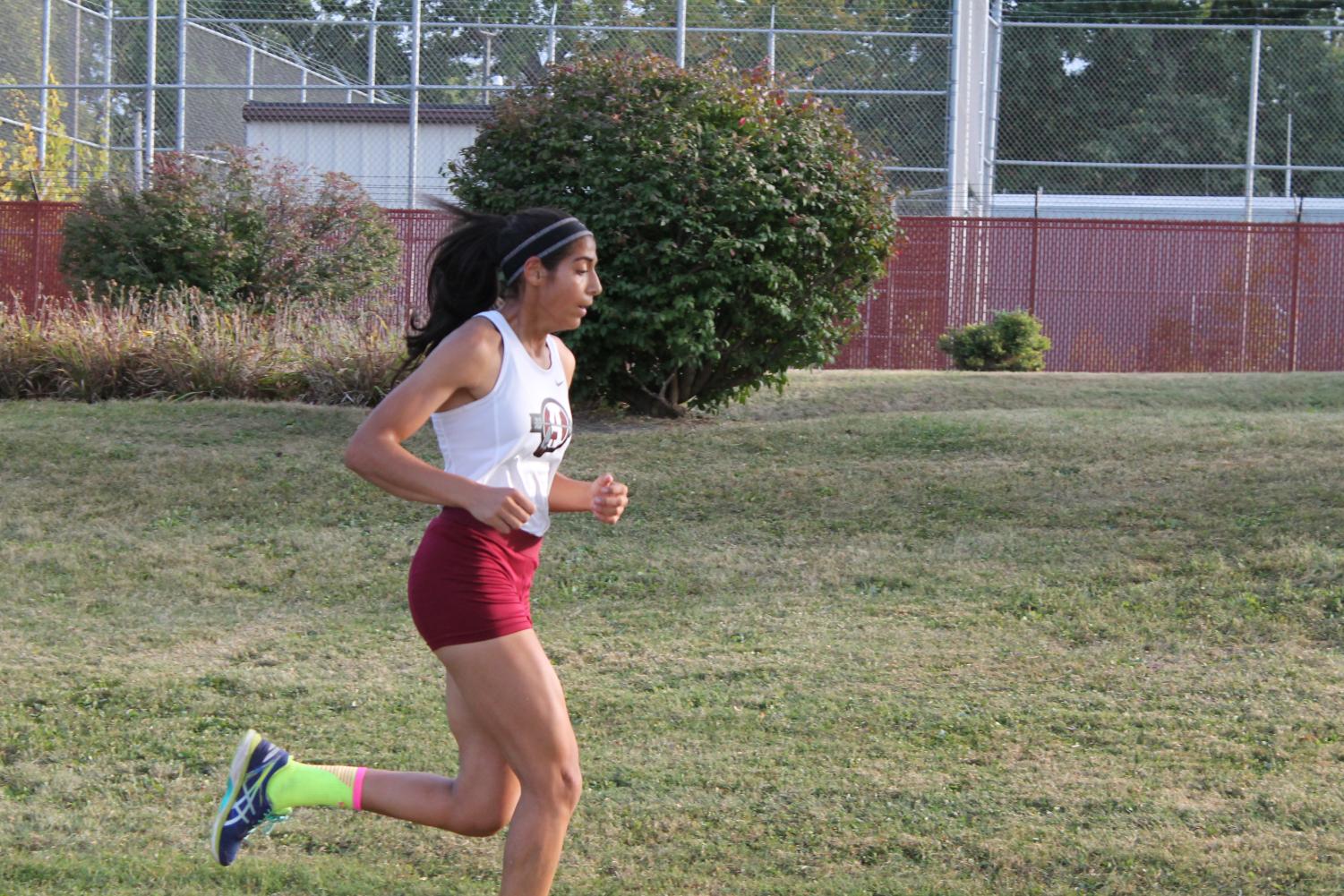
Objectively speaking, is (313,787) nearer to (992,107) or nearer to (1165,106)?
(992,107)

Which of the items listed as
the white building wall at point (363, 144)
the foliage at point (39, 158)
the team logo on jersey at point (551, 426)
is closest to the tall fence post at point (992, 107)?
the white building wall at point (363, 144)

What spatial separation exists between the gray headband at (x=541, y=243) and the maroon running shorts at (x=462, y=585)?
2.09ft

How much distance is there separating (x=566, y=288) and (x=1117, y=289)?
17084 mm

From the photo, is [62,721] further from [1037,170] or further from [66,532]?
[1037,170]

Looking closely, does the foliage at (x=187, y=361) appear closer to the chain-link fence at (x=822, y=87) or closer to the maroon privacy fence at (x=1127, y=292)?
the chain-link fence at (x=822, y=87)

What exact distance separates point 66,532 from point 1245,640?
635 cm

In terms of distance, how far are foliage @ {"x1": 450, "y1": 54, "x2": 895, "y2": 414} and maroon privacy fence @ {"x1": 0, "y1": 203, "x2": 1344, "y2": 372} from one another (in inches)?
313

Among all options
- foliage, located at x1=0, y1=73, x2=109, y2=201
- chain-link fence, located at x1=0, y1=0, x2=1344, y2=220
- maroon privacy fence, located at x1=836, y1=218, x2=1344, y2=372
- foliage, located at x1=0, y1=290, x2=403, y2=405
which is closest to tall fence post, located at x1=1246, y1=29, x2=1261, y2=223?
chain-link fence, located at x1=0, y1=0, x2=1344, y2=220

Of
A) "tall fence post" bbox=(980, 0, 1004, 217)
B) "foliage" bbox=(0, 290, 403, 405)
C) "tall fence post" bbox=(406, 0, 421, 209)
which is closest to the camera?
"foliage" bbox=(0, 290, 403, 405)

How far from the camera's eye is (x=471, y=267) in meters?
3.69

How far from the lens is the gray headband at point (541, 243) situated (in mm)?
3570

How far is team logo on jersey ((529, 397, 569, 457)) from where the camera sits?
11.3 feet

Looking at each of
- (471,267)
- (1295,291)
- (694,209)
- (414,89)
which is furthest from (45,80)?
(471,267)

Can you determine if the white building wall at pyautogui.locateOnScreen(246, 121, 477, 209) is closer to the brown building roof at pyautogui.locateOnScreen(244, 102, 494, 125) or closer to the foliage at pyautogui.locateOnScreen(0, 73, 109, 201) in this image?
the brown building roof at pyautogui.locateOnScreen(244, 102, 494, 125)
